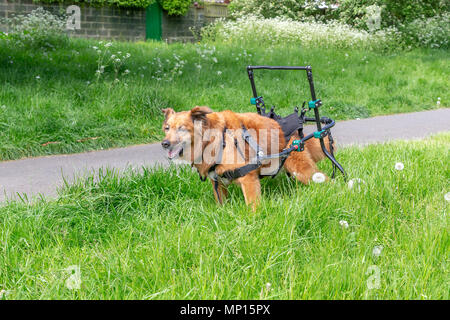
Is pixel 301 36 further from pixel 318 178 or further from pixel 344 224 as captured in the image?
pixel 344 224

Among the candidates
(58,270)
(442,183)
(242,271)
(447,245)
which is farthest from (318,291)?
(442,183)

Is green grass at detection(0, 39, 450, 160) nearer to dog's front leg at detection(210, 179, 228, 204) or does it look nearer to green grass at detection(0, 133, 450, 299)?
green grass at detection(0, 133, 450, 299)

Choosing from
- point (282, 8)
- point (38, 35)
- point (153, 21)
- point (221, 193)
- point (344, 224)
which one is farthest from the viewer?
point (282, 8)

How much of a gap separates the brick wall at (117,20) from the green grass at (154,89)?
20.2 feet

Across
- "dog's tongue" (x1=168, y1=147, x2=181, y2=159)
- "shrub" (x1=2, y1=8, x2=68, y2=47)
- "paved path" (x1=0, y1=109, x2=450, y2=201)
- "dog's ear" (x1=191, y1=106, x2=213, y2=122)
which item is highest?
"shrub" (x1=2, y1=8, x2=68, y2=47)

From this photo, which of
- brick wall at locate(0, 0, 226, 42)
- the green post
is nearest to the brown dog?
brick wall at locate(0, 0, 226, 42)

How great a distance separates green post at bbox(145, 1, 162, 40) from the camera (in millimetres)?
19734

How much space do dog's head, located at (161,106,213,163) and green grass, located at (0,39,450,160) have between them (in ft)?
11.1

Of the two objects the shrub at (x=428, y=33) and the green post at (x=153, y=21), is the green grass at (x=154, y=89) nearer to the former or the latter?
the shrub at (x=428, y=33)

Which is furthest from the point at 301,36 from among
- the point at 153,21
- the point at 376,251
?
the point at 376,251

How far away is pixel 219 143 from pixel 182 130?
0.30 m

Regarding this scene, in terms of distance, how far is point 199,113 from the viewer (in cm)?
318

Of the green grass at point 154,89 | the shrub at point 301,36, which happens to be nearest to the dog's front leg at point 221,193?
the green grass at point 154,89
